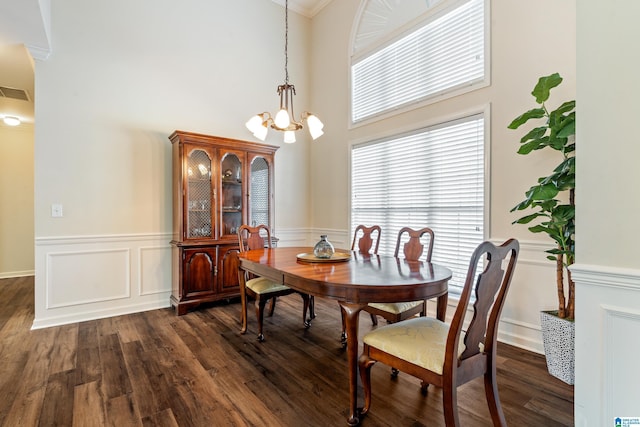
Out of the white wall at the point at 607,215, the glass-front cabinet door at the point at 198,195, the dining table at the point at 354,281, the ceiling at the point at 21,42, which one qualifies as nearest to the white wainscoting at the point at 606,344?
the white wall at the point at 607,215

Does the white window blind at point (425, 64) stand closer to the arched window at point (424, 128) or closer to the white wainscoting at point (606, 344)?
the arched window at point (424, 128)

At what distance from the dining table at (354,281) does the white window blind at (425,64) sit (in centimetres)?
196

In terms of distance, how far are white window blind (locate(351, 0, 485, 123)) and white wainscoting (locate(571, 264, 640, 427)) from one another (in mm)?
2170

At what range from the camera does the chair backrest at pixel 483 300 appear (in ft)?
4.26

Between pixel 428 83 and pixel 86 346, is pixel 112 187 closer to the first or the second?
pixel 86 346

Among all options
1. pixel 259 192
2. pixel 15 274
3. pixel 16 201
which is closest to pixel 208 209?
pixel 259 192

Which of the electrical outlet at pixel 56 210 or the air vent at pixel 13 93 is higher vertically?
the air vent at pixel 13 93

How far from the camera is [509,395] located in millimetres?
1911

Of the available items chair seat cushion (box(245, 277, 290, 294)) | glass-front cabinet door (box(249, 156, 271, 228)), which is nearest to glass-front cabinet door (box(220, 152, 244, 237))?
glass-front cabinet door (box(249, 156, 271, 228))

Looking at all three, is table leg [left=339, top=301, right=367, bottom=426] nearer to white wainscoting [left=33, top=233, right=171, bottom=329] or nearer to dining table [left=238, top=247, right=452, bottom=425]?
dining table [left=238, top=247, right=452, bottom=425]

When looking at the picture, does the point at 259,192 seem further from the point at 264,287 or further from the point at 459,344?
the point at 459,344

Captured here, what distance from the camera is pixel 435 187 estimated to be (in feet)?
10.6

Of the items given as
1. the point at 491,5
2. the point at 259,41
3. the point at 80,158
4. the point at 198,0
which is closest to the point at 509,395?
the point at 491,5

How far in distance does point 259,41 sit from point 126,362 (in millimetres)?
4316
